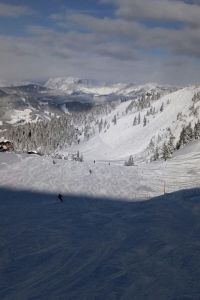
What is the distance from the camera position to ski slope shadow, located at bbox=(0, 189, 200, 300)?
70.7ft

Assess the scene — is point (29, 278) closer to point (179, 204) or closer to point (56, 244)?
point (56, 244)

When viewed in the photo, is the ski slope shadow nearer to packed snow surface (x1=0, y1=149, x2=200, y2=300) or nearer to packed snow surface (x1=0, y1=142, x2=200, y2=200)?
packed snow surface (x1=0, y1=149, x2=200, y2=300)

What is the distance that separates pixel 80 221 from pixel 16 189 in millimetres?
15999

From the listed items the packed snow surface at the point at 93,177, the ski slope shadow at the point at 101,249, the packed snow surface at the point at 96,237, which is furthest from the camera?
the packed snow surface at the point at 93,177

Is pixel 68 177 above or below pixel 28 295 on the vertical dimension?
below

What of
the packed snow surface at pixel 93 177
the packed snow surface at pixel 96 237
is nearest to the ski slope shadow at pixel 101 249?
the packed snow surface at pixel 96 237

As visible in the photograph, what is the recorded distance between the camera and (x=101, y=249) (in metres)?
28.2

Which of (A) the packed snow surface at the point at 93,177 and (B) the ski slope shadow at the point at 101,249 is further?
(A) the packed snow surface at the point at 93,177

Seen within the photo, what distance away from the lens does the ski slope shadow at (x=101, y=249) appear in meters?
21.6

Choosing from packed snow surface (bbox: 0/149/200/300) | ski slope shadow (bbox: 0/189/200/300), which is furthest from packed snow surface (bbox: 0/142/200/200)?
ski slope shadow (bbox: 0/189/200/300)

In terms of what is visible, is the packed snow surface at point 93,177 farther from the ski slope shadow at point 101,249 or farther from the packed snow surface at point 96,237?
the ski slope shadow at point 101,249

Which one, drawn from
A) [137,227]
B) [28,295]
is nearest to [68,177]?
[137,227]

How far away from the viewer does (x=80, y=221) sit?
3681 cm

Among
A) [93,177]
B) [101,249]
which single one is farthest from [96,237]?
[93,177]
